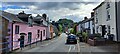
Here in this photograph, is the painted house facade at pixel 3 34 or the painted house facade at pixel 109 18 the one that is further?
the painted house facade at pixel 109 18

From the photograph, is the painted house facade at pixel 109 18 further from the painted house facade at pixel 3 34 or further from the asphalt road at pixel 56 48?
the painted house facade at pixel 3 34

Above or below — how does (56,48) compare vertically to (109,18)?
below

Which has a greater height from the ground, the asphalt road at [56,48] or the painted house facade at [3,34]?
the painted house facade at [3,34]

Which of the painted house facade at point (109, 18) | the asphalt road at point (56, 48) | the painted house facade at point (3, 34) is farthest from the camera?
the painted house facade at point (109, 18)

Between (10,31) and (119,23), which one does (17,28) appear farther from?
(119,23)

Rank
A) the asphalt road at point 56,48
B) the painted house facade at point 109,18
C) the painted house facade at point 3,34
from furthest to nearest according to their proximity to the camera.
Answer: the painted house facade at point 109,18
the asphalt road at point 56,48
the painted house facade at point 3,34

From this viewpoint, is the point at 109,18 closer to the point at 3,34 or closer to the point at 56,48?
the point at 56,48

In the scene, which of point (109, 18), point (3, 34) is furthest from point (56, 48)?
point (109, 18)

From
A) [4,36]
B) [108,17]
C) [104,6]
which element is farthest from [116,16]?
[4,36]

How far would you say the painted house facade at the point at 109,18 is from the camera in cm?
2591

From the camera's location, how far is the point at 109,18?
2927 cm

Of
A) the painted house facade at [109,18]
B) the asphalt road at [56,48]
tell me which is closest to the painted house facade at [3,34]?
the asphalt road at [56,48]

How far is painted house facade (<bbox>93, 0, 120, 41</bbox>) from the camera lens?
25.9 meters

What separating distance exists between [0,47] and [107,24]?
54.9 ft
